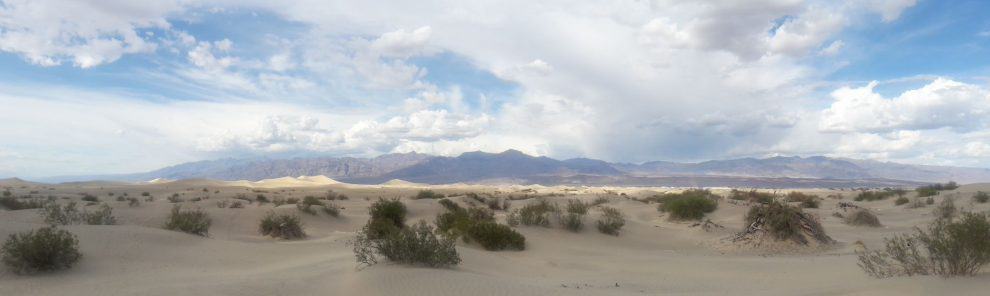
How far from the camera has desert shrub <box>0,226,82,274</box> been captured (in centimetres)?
849

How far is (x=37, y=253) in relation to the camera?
8.53 meters

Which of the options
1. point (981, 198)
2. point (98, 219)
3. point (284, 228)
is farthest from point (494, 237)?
point (981, 198)

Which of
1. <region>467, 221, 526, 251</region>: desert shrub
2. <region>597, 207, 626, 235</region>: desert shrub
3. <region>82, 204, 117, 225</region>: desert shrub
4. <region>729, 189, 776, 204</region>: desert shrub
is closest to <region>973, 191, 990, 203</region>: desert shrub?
<region>729, 189, 776, 204</region>: desert shrub

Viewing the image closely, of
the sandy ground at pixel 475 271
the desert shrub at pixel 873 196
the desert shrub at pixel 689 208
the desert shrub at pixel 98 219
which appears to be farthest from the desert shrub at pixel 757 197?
the desert shrub at pixel 98 219

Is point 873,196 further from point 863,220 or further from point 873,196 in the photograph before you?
point 863,220

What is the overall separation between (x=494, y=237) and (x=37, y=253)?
8380 mm

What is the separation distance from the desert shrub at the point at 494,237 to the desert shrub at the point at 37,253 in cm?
768

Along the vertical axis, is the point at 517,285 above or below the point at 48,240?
below

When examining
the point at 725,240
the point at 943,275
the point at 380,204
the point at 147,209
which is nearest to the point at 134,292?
the point at 943,275

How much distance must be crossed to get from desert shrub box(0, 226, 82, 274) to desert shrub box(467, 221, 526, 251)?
7.68 meters

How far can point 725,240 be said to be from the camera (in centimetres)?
1644

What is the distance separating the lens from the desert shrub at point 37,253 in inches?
334

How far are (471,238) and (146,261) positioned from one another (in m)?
6.52

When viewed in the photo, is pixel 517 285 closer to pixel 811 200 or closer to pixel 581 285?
pixel 581 285
